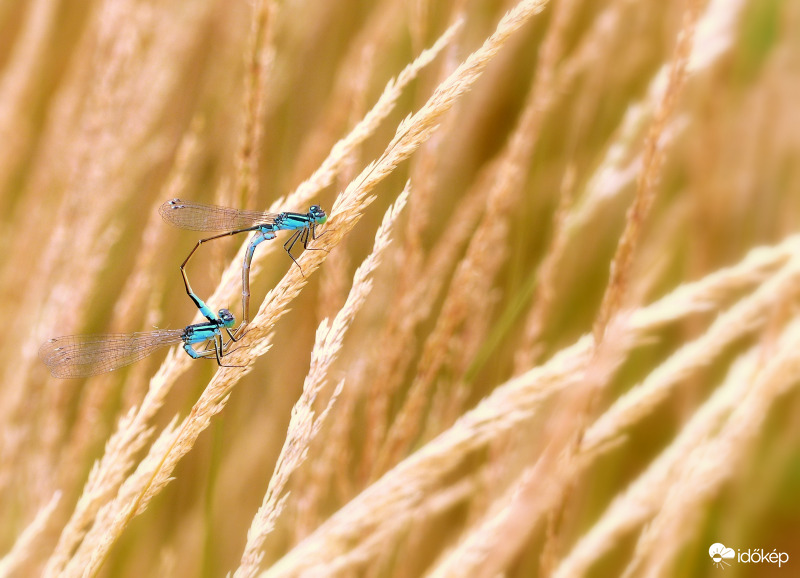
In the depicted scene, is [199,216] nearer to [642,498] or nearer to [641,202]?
[641,202]

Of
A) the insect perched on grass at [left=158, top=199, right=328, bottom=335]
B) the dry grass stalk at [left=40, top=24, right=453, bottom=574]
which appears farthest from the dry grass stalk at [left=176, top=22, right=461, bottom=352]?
the insect perched on grass at [left=158, top=199, right=328, bottom=335]

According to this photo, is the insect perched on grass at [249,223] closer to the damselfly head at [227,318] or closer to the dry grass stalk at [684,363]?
the damselfly head at [227,318]

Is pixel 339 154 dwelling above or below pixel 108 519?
above

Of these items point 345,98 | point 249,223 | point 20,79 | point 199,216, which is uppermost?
point 20,79

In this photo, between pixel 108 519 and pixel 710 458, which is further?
pixel 710 458

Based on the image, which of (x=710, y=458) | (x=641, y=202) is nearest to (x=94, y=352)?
(x=641, y=202)

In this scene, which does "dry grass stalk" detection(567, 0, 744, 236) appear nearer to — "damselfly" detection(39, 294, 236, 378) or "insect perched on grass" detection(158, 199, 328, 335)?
"insect perched on grass" detection(158, 199, 328, 335)
